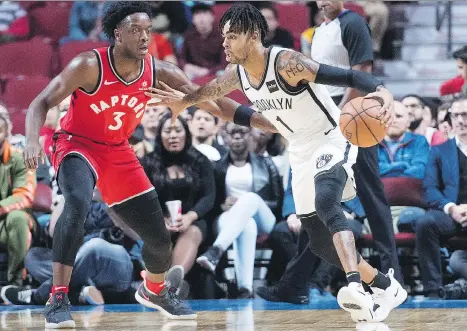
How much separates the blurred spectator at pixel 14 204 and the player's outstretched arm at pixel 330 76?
313 centimetres

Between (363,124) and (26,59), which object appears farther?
(26,59)

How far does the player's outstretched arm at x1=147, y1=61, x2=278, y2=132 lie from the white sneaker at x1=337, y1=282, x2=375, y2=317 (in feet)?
4.40

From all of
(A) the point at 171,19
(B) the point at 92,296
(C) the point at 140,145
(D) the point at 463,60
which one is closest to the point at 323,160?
(B) the point at 92,296

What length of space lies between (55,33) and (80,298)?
17.1 ft

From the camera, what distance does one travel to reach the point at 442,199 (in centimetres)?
795

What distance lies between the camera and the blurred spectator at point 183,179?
7.99m

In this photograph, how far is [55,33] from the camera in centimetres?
1215

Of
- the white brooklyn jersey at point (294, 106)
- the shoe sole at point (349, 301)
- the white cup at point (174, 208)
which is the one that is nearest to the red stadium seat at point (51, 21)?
the white cup at point (174, 208)

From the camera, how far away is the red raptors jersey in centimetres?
603

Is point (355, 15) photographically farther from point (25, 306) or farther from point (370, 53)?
point (25, 306)

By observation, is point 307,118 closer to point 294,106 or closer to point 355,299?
point 294,106

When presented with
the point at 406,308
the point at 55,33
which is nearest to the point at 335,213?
the point at 406,308

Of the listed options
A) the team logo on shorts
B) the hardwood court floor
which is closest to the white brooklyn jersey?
the team logo on shorts

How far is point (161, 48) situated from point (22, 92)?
169cm
